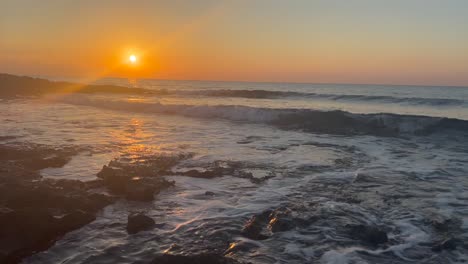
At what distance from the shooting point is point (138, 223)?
575 centimetres

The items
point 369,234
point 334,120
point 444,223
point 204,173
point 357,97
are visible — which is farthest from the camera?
point 357,97

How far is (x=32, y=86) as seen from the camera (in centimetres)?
4953

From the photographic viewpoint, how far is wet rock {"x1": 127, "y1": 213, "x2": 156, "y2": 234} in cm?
567

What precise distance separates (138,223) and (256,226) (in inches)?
70.7

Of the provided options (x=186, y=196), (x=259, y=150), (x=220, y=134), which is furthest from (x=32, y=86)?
(x=186, y=196)

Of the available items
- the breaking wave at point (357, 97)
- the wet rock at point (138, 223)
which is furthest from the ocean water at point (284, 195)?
the breaking wave at point (357, 97)

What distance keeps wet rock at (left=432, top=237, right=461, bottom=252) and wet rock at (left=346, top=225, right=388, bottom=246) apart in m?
0.66

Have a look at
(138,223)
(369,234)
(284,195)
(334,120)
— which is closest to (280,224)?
(369,234)

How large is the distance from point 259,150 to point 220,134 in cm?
421

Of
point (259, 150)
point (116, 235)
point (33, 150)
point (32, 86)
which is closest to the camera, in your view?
point (116, 235)

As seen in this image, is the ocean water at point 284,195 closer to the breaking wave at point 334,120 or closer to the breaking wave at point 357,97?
the breaking wave at point 334,120

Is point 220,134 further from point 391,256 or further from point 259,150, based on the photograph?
point 391,256

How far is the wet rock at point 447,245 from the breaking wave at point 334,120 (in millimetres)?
12900

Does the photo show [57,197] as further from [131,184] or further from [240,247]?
[240,247]
